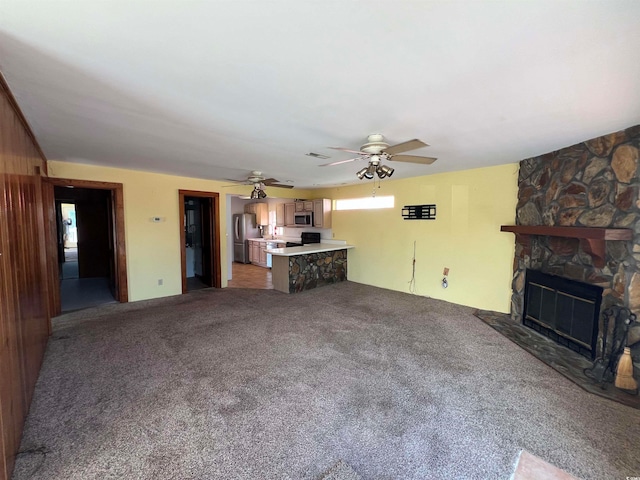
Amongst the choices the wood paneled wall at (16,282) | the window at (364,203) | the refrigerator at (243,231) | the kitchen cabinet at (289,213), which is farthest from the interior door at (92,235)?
the window at (364,203)

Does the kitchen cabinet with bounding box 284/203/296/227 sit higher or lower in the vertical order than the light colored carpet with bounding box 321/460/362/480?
higher

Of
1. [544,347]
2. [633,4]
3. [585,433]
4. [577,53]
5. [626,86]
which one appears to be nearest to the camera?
[633,4]

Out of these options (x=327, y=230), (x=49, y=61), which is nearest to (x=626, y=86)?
(x=49, y=61)

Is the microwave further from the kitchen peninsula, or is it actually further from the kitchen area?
the kitchen peninsula

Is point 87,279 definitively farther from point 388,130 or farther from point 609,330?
point 609,330

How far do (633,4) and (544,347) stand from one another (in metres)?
3.41

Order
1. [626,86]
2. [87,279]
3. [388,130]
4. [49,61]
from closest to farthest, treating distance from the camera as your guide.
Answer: [49,61]
[626,86]
[388,130]
[87,279]

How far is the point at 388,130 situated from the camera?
266 centimetres

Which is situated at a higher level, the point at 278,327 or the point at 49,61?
the point at 49,61

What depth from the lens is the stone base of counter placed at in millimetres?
5820

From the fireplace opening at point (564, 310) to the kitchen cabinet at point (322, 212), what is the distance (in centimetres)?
450

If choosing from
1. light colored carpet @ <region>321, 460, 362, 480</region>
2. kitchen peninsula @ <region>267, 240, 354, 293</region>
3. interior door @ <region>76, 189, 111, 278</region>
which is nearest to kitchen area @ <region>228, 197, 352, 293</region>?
kitchen peninsula @ <region>267, 240, 354, 293</region>

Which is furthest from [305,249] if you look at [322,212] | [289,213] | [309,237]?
[289,213]

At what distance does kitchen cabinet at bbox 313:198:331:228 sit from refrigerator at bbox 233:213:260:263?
305 cm
